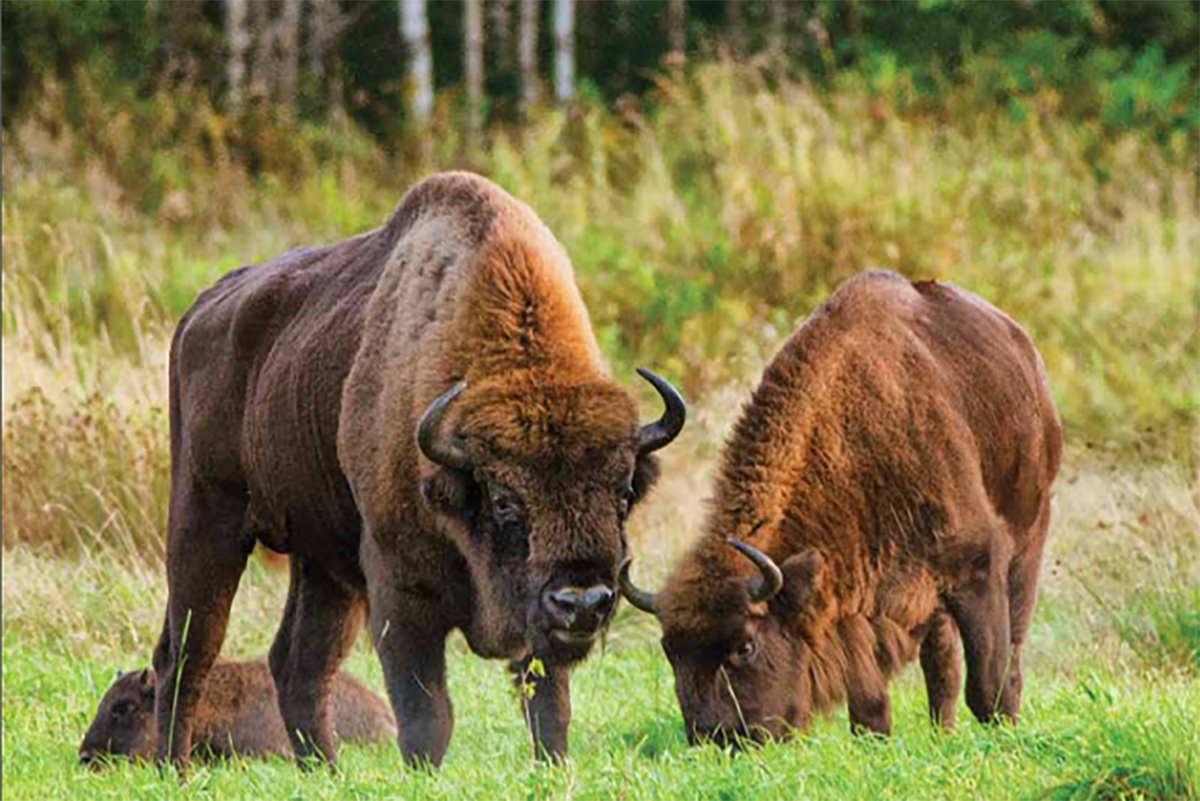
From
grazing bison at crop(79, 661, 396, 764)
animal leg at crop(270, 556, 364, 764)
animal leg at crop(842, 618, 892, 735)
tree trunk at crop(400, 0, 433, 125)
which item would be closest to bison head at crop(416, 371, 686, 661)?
animal leg at crop(842, 618, 892, 735)

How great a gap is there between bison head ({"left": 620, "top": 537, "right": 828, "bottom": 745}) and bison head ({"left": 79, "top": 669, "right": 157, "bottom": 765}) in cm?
254

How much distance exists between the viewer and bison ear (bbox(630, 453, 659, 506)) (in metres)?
7.49

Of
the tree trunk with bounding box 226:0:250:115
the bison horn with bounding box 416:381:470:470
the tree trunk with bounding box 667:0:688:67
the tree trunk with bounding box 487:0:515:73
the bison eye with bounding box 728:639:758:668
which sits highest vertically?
the bison horn with bounding box 416:381:470:470

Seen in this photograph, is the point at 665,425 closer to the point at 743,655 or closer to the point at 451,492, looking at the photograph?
the point at 451,492

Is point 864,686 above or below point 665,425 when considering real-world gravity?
below

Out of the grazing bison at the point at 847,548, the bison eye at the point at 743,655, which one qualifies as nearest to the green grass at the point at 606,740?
the grazing bison at the point at 847,548

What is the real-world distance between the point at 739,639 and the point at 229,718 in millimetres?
2745

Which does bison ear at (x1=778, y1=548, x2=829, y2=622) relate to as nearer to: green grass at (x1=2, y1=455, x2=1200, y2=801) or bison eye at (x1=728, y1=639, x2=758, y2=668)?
bison eye at (x1=728, y1=639, x2=758, y2=668)

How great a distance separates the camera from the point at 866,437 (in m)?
8.72

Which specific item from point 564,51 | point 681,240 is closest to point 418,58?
point 564,51

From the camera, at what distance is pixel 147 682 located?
9680 mm

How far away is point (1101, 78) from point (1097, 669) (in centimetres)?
1885

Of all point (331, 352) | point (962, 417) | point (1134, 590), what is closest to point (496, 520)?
point (331, 352)

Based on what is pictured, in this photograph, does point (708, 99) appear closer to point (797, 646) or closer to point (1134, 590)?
point (1134, 590)
